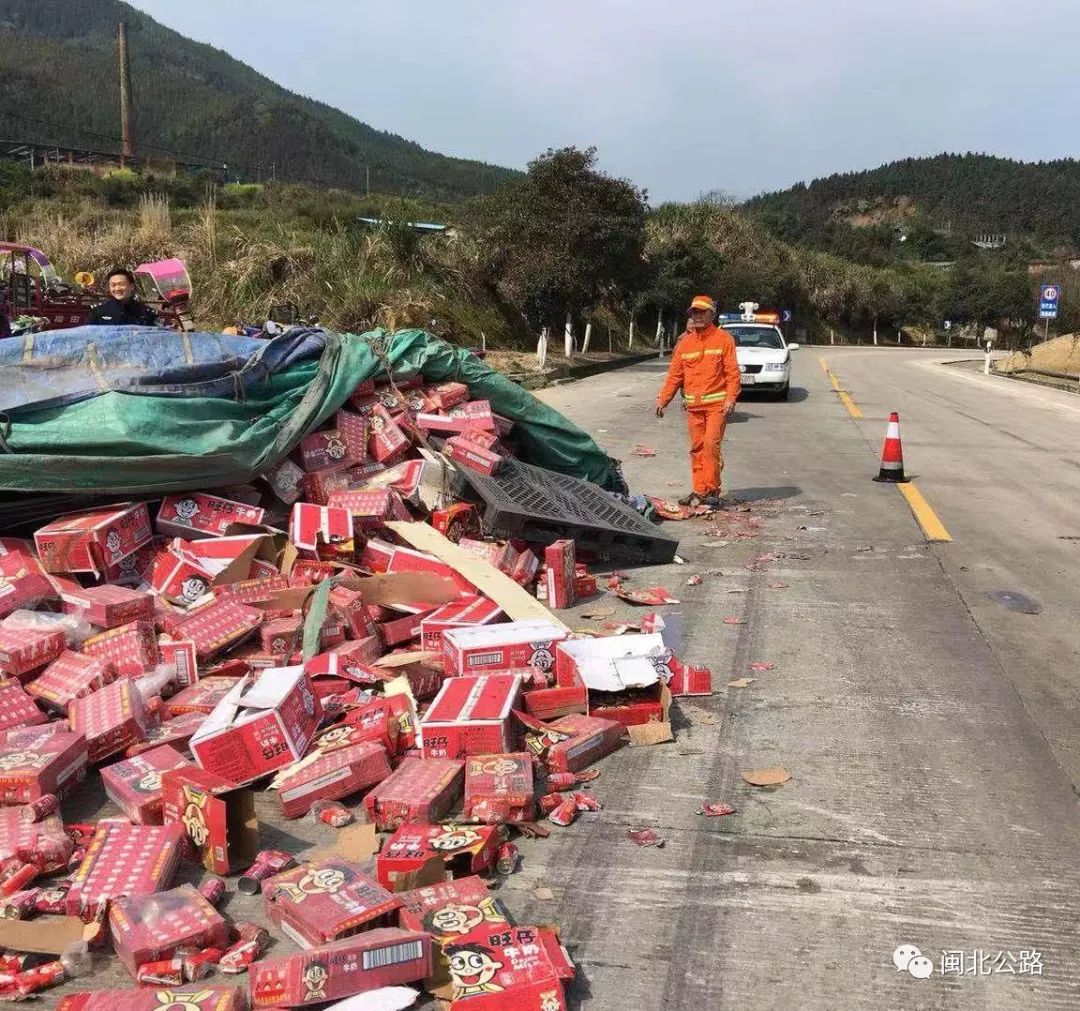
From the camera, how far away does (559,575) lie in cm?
604

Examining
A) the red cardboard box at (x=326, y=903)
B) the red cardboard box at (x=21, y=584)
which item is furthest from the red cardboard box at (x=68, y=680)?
the red cardboard box at (x=326, y=903)

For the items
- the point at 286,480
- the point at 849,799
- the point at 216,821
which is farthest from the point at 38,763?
the point at 286,480

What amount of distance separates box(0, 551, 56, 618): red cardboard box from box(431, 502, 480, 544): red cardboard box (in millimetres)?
2319

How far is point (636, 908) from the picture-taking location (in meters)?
3.01

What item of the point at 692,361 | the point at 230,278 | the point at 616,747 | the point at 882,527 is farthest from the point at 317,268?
the point at 616,747

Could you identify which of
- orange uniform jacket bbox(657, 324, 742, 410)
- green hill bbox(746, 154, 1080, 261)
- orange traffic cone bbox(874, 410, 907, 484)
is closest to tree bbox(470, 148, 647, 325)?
orange traffic cone bbox(874, 410, 907, 484)

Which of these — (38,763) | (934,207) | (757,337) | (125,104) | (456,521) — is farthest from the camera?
(934,207)

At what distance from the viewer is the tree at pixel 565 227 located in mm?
29234

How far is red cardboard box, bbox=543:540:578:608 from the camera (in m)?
6.02

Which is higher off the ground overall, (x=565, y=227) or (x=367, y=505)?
(x=565, y=227)

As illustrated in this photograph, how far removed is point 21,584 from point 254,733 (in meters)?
1.98

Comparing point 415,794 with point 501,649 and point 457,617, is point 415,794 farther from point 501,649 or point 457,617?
point 457,617

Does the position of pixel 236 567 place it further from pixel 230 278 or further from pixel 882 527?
pixel 230 278

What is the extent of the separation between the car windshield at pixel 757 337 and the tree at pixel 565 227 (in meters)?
7.76
